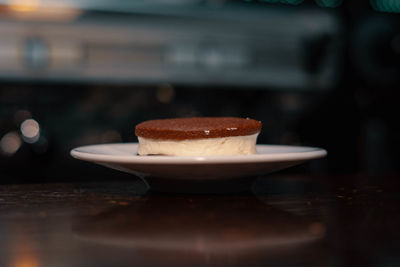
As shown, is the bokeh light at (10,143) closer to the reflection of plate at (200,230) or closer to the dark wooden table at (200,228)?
the dark wooden table at (200,228)

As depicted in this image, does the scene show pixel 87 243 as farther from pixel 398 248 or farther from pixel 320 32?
pixel 320 32

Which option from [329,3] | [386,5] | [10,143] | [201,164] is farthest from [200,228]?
[386,5]

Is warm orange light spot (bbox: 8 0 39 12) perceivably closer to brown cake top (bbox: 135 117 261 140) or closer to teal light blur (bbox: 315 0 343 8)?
teal light blur (bbox: 315 0 343 8)

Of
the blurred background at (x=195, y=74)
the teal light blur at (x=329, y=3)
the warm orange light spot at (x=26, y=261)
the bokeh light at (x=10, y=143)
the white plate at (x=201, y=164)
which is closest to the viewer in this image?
the warm orange light spot at (x=26, y=261)

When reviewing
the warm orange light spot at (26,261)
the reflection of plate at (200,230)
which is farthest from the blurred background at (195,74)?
the warm orange light spot at (26,261)

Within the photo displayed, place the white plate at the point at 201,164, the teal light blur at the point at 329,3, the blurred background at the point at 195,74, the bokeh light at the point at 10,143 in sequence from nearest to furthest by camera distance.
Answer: the white plate at the point at 201,164
the bokeh light at the point at 10,143
the blurred background at the point at 195,74
the teal light blur at the point at 329,3

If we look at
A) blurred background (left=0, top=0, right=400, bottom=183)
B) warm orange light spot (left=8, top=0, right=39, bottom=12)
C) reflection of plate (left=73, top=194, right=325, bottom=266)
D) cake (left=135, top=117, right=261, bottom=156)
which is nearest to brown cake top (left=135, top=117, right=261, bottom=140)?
cake (left=135, top=117, right=261, bottom=156)
